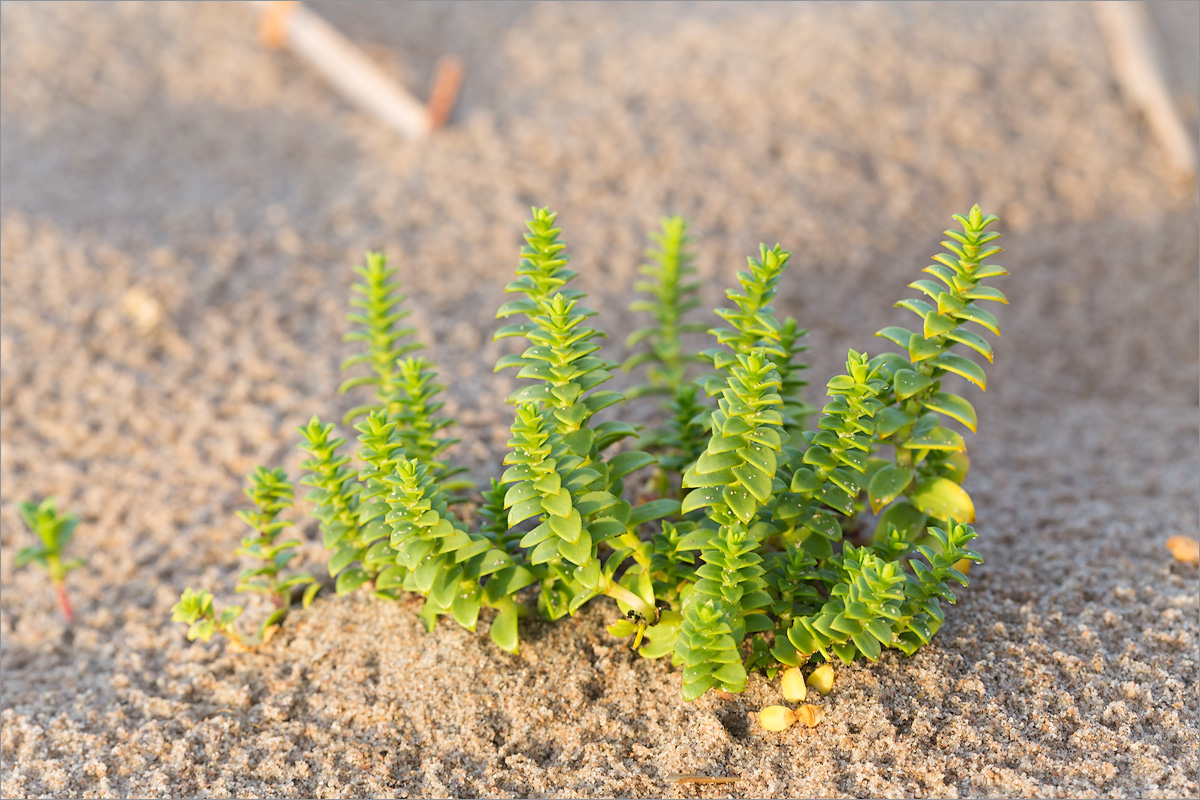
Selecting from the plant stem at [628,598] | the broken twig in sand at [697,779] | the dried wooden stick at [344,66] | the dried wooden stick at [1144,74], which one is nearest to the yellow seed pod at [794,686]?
the broken twig in sand at [697,779]

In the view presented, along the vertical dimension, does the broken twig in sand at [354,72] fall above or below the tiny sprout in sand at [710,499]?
above

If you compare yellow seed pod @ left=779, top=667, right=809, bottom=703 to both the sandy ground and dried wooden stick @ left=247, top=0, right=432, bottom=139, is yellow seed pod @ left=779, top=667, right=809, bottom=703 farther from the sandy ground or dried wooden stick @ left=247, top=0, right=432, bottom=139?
dried wooden stick @ left=247, top=0, right=432, bottom=139

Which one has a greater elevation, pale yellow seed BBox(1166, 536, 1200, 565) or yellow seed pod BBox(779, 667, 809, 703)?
pale yellow seed BBox(1166, 536, 1200, 565)

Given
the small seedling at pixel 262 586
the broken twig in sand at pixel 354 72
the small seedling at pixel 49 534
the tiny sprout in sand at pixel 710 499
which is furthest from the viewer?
the broken twig in sand at pixel 354 72

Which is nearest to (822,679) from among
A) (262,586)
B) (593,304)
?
(262,586)

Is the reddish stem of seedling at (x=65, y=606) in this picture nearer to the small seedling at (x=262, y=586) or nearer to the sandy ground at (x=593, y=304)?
the sandy ground at (x=593, y=304)

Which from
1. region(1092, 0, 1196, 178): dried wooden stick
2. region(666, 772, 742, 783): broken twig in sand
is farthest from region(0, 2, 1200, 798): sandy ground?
region(1092, 0, 1196, 178): dried wooden stick

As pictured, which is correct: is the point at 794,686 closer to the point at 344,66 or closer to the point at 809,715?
the point at 809,715
